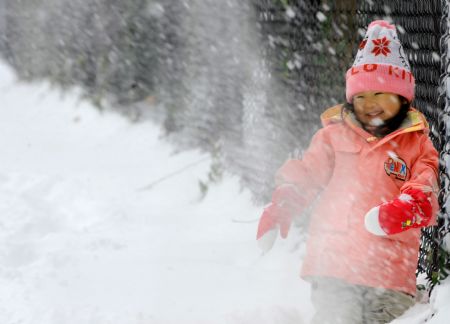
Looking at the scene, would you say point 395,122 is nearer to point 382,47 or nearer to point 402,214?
point 382,47

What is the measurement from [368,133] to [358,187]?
0.83ft

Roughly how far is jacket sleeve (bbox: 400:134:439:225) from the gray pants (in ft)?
1.58

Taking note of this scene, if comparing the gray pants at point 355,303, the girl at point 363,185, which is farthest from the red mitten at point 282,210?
the gray pants at point 355,303

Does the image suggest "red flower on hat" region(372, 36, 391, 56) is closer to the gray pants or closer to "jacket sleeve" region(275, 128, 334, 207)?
"jacket sleeve" region(275, 128, 334, 207)

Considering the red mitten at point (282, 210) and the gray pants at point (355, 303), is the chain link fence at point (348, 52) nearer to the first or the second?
the gray pants at point (355, 303)

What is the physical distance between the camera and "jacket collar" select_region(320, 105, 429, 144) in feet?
10.4

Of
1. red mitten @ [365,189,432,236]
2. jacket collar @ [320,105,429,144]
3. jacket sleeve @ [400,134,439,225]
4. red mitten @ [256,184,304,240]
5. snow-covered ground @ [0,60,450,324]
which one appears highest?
jacket collar @ [320,105,429,144]

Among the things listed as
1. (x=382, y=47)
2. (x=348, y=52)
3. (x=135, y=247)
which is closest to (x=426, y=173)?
(x=382, y=47)

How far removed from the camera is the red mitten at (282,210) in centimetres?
348

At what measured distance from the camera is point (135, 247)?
564cm

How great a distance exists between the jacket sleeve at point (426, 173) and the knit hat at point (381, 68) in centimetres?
28

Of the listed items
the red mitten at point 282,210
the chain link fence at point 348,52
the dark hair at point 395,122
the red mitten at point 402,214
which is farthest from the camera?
the red mitten at point 282,210

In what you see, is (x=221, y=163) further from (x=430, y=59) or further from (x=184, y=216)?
(x=430, y=59)

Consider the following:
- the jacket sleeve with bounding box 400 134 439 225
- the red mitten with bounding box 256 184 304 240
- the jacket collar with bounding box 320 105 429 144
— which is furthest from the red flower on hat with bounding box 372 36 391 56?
the red mitten with bounding box 256 184 304 240
